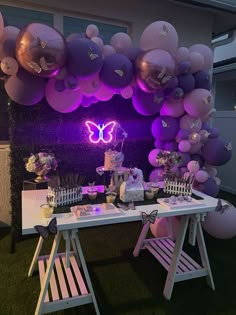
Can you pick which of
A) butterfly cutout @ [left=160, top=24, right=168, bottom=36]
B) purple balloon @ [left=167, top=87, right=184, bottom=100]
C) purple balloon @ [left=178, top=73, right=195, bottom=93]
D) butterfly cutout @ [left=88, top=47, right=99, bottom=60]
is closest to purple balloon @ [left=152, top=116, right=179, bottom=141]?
purple balloon @ [left=167, top=87, right=184, bottom=100]

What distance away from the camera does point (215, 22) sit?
167 inches

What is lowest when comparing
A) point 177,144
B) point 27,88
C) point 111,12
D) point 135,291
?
point 135,291

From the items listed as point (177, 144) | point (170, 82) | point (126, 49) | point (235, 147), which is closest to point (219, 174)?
point (235, 147)

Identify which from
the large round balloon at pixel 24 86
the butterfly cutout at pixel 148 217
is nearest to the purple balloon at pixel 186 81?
the large round balloon at pixel 24 86

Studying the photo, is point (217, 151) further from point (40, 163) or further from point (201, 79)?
point (40, 163)

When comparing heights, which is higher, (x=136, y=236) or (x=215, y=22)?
(x=215, y=22)

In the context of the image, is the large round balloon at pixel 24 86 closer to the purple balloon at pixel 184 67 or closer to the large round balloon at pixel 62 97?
the large round balloon at pixel 62 97

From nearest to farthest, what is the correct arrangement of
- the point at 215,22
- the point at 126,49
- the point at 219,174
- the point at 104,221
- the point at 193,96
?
1. the point at 104,221
2. the point at 126,49
3. the point at 193,96
4. the point at 215,22
5. the point at 219,174

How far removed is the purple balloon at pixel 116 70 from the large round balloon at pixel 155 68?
0.40ft

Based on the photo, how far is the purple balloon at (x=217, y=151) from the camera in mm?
2939

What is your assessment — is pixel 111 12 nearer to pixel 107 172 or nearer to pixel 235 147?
pixel 107 172

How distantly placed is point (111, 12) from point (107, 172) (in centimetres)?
249

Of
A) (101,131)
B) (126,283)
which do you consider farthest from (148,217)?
(101,131)

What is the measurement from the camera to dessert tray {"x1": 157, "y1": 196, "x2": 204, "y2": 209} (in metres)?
1.99
